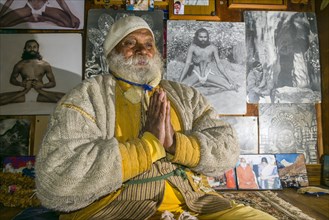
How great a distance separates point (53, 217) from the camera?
1.45 m

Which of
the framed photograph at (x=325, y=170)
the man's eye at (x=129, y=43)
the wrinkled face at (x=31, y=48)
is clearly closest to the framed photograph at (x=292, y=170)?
the framed photograph at (x=325, y=170)

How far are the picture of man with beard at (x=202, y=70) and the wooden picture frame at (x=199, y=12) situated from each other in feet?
0.57

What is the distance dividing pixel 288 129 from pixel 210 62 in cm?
92

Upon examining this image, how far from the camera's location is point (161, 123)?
48.0 inches

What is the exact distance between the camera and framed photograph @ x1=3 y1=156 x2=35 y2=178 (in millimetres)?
2213

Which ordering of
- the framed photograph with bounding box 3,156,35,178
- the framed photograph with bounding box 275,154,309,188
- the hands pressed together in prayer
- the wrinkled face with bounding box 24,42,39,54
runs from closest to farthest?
the hands pressed together in prayer → the framed photograph with bounding box 3,156,35,178 → the framed photograph with bounding box 275,154,309,188 → the wrinkled face with bounding box 24,42,39,54

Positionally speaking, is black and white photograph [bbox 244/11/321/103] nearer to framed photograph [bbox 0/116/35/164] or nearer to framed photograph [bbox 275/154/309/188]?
framed photograph [bbox 275/154/309/188]

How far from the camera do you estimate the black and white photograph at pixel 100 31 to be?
2.51 metres

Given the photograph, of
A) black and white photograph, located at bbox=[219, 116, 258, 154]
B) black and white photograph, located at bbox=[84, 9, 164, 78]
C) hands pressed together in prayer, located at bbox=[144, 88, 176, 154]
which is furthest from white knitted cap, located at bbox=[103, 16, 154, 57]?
black and white photograph, located at bbox=[219, 116, 258, 154]

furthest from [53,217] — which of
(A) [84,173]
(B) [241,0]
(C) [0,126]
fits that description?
(B) [241,0]

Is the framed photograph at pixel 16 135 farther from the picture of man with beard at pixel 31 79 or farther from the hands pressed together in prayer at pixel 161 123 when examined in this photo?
the hands pressed together in prayer at pixel 161 123

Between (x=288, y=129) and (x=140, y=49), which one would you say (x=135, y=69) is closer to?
(x=140, y=49)

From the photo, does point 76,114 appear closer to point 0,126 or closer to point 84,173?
point 84,173

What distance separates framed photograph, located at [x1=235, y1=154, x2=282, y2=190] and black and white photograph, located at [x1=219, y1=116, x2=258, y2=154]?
0.11 metres
